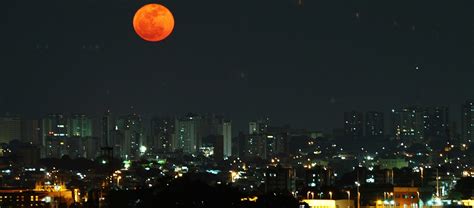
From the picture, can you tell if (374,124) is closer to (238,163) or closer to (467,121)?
(467,121)

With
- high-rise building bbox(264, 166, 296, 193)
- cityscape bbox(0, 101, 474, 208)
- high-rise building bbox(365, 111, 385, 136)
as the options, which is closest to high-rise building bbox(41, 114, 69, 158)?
cityscape bbox(0, 101, 474, 208)

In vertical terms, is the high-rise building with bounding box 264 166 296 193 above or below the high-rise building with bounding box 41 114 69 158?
below

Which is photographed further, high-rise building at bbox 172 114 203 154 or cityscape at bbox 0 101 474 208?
high-rise building at bbox 172 114 203 154

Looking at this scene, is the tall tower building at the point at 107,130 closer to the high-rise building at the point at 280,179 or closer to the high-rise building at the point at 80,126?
the high-rise building at the point at 80,126

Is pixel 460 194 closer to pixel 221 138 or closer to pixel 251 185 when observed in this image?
pixel 251 185

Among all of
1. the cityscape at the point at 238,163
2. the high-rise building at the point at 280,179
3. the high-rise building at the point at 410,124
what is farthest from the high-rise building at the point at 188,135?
the high-rise building at the point at 280,179

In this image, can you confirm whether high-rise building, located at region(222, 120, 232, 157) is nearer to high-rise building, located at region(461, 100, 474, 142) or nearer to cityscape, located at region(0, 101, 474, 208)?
cityscape, located at region(0, 101, 474, 208)

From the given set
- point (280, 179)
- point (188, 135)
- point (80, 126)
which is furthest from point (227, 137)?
point (280, 179)
